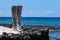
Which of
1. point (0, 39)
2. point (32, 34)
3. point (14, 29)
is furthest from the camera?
point (14, 29)

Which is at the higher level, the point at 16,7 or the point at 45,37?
the point at 16,7

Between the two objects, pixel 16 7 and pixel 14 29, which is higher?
pixel 16 7

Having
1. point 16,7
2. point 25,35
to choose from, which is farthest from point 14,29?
point 25,35

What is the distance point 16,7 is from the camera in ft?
71.3

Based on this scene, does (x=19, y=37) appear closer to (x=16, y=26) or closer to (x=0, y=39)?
(x=0, y=39)

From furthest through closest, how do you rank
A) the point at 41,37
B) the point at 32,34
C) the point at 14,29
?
1. the point at 14,29
2. the point at 41,37
3. the point at 32,34

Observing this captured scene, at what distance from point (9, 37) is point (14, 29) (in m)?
4.82

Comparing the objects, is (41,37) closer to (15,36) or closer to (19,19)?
(19,19)

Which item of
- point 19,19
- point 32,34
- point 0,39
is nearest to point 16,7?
point 19,19

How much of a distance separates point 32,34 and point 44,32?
270cm

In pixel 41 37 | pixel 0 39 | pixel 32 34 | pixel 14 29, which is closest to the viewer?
pixel 0 39

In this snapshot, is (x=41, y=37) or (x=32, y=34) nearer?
(x=32, y=34)

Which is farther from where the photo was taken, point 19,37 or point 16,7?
point 16,7

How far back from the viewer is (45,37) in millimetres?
23250
